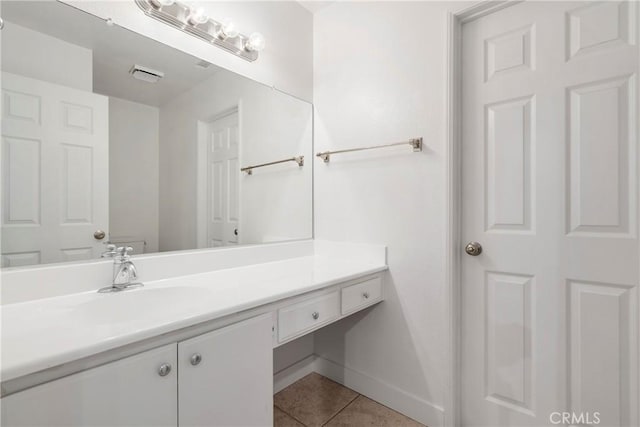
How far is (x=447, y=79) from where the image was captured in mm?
1484

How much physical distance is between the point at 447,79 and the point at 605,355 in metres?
1.33

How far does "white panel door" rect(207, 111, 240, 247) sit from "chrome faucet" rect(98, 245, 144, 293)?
42 centimetres

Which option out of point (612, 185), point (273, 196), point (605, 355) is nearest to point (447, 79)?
point (612, 185)

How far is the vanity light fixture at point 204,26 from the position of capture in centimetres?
134

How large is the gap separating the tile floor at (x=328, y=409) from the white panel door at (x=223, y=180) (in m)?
0.97

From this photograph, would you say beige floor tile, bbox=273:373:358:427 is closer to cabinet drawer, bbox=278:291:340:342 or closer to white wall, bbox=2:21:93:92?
cabinet drawer, bbox=278:291:340:342

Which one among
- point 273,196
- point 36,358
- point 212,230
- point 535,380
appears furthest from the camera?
point 273,196

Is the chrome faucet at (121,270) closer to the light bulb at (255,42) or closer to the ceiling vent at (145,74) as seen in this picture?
the ceiling vent at (145,74)

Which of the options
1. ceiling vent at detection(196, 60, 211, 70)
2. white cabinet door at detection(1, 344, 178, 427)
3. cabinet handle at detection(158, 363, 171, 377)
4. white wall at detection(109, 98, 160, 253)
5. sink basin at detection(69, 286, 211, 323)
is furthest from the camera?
ceiling vent at detection(196, 60, 211, 70)

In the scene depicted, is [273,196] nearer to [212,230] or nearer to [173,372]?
[212,230]

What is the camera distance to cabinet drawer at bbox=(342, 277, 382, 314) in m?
1.50

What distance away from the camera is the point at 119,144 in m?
1.30

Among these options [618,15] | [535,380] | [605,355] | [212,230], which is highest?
[618,15]

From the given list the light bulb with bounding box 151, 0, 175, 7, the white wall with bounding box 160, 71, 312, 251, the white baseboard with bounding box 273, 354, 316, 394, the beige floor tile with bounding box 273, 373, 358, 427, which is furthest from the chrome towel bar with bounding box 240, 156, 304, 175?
the beige floor tile with bounding box 273, 373, 358, 427
